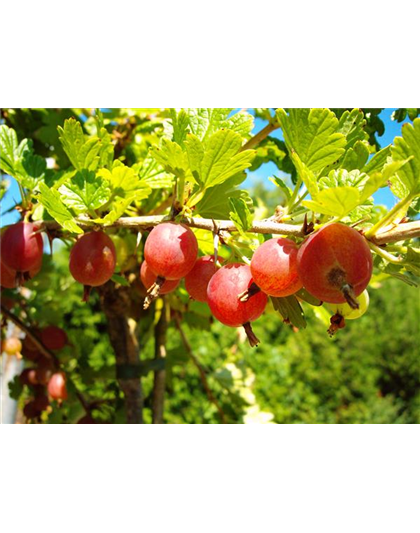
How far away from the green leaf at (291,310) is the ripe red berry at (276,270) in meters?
0.06

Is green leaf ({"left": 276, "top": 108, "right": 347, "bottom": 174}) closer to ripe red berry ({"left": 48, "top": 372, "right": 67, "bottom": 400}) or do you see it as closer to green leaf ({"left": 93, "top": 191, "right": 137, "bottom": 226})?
green leaf ({"left": 93, "top": 191, "right": 137, "bottom": 226})

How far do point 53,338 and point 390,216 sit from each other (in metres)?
0.83

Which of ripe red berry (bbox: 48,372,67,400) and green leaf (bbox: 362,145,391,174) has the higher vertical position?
green leaf (bbox: 362,145,391,174)

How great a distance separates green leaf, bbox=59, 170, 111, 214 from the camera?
0.59 metres

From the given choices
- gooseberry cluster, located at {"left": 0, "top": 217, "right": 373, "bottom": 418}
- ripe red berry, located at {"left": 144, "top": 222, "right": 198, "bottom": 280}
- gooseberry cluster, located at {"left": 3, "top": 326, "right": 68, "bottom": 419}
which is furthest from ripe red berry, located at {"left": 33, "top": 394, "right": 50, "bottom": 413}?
ripe red berry, located at {"left": 144, "top": 222, "right": 198, "bottom": 280}

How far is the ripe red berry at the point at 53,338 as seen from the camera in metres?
1.09

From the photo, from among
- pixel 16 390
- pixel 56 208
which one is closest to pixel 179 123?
pixel 56 208

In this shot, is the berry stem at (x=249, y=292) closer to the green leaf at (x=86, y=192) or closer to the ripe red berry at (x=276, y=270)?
the ripe red berry at (x=276, y=270)

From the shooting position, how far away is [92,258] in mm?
600

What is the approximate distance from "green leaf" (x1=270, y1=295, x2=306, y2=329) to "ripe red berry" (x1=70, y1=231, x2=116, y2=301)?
21cm

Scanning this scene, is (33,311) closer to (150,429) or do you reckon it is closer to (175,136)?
(150,429)

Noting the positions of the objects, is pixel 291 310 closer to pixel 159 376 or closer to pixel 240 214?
pixel 240 214

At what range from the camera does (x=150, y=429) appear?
0.94 metres

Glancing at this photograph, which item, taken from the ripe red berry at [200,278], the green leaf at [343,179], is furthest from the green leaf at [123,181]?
the green leaf at [343,179]
